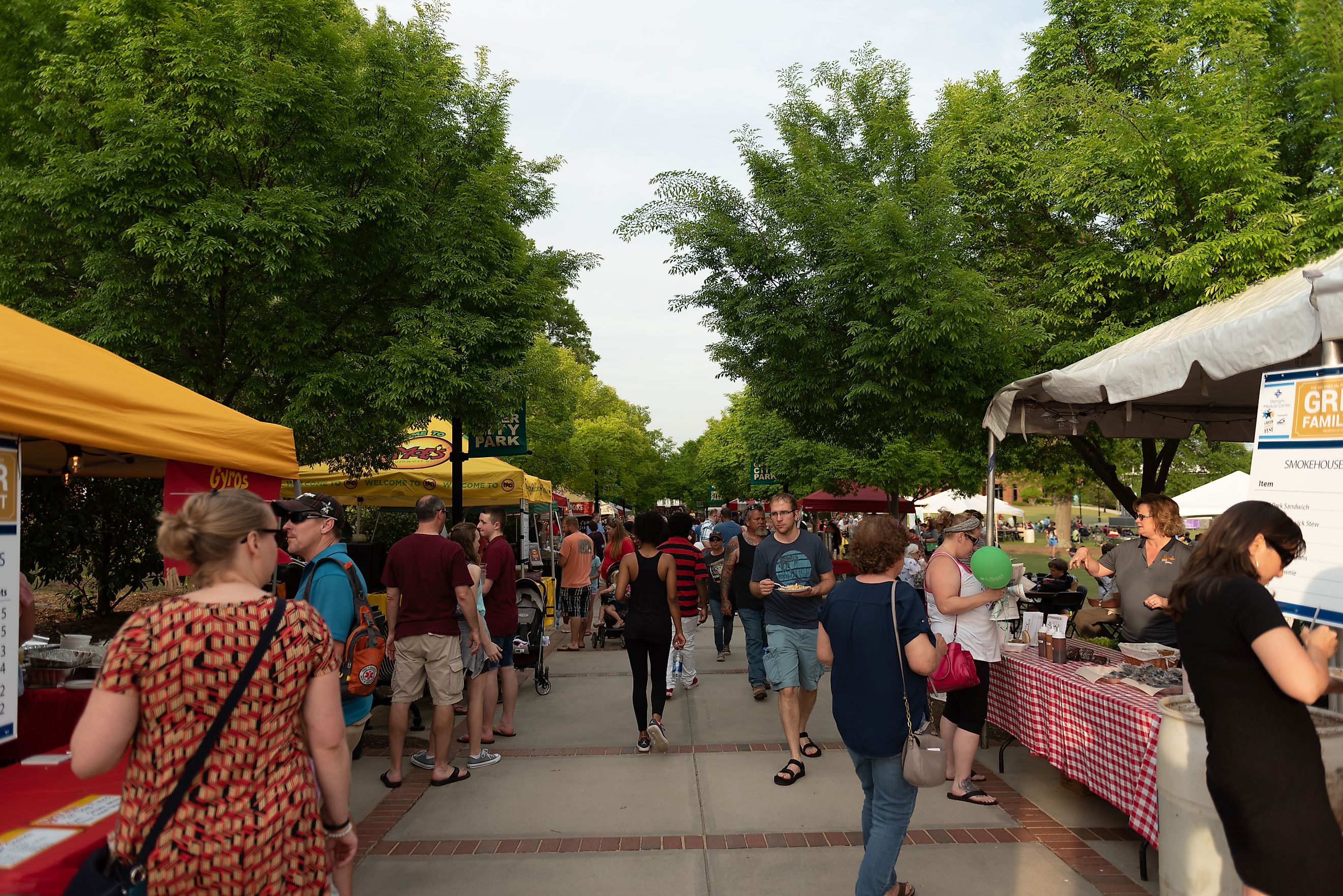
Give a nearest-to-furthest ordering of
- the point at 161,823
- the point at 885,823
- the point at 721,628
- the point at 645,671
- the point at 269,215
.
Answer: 1. the point at 161,823
2. the point at 885,823
3. the point at 645,671
4. the point at 269,215
5. the point at 721,628

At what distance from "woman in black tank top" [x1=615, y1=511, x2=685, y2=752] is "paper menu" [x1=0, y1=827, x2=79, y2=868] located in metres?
4.22

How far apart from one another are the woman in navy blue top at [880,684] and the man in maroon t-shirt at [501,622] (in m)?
3.74

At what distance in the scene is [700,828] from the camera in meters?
4.99

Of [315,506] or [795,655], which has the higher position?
[315,506]

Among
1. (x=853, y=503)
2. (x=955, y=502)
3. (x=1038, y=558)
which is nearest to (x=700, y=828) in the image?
(x=853, y=503)

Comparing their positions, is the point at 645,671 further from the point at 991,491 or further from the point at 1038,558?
the point at 1038,558

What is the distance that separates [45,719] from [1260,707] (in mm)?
5100

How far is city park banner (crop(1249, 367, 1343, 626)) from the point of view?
3500mm

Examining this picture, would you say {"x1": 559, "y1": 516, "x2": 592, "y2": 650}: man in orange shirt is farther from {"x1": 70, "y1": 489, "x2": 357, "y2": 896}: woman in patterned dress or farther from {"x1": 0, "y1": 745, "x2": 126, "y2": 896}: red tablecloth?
{"x1": 70, "y1": 489, "x2": 357, "y2": 896}: woman in patterned dress

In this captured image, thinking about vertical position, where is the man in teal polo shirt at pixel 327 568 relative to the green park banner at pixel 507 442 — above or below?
below

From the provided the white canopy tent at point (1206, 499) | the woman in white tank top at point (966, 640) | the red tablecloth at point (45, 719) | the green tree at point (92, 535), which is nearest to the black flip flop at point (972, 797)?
the woman in white tank top at point (966, 640)

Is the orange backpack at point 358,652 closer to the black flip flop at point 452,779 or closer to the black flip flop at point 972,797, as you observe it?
the black flip flop at point 452,779

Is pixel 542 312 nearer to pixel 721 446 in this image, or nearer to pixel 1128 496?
pixel 1128 496

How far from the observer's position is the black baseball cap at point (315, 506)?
4129 millimetres
